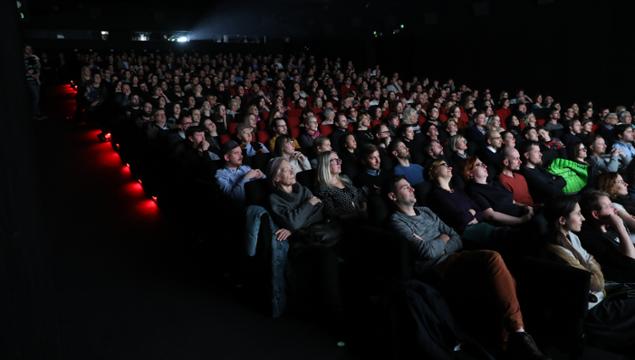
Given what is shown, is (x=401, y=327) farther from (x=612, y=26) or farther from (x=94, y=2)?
→ (x=94, y=2)

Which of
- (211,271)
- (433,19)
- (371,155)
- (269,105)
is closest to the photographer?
(211,271)

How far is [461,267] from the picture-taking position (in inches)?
93.3

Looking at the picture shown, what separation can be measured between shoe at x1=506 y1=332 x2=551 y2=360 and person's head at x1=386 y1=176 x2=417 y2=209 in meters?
0.97

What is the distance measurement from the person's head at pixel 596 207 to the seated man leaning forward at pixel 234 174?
84.6 inches

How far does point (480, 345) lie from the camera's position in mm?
2166

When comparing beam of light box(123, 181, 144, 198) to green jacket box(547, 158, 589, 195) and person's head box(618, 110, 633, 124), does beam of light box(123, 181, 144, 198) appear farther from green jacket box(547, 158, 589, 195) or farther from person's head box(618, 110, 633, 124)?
person's head box(618, 110, 633, 124)

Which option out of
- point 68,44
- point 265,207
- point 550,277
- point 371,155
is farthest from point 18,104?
point 68,44

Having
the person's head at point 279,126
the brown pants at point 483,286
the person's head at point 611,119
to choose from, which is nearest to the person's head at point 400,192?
the brown pants at point 483,286

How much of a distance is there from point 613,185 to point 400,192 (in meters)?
1.67

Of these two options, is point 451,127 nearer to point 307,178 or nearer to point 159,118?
point 307,178

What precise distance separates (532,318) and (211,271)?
2.08 meters

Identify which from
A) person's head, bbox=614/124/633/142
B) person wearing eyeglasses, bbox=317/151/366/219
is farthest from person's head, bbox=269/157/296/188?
person's head, bbox=614/124/633/142

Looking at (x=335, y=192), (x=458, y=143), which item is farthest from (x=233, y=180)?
(x=458, y=143)

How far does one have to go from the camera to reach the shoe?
2098mm
